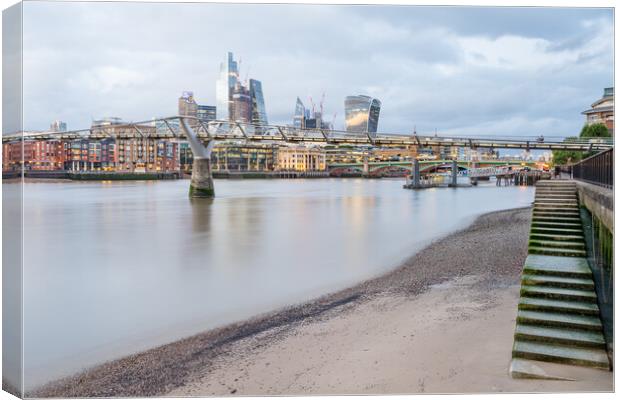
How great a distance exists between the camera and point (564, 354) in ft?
14.7

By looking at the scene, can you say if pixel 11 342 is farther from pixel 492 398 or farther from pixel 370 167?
pixel 370 167

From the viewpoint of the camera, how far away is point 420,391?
15.1 ft

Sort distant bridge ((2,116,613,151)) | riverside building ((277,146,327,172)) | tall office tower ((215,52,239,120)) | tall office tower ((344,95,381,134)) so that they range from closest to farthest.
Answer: tall office tower ((344,95,381,134)) → distant bridge ((2,116,613,151)) → tall office tower ((215,52,239,120)) → riverside building ((277,146,327,172))

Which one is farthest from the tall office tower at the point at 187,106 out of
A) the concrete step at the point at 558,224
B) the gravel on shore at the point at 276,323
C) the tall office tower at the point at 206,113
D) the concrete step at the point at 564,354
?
the concrete step at the point at 564,354

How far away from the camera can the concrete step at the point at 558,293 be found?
5129mm

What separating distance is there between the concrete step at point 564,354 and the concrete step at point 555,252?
80.4 inches

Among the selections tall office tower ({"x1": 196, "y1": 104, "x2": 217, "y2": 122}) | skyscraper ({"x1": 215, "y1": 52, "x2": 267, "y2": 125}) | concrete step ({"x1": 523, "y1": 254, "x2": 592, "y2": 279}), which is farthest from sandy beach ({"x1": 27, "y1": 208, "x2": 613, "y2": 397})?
tall office tower ({"x1": 196, "y1": 104, "x2": 217, "y2": 122})

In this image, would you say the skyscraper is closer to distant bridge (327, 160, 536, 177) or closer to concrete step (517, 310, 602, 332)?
distant bridge (327, 160, 536, 177)

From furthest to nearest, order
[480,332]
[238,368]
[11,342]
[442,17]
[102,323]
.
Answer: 1. [102,323]
2. [442,17]
3. [480,332]
4. [238,368]
5. [11,342]

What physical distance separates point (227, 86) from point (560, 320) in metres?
21.5

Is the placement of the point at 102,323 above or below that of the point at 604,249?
below

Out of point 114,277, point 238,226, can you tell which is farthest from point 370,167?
point 114,277

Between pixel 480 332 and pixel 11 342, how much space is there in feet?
15.3

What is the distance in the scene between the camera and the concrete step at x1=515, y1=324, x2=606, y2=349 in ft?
15.0
